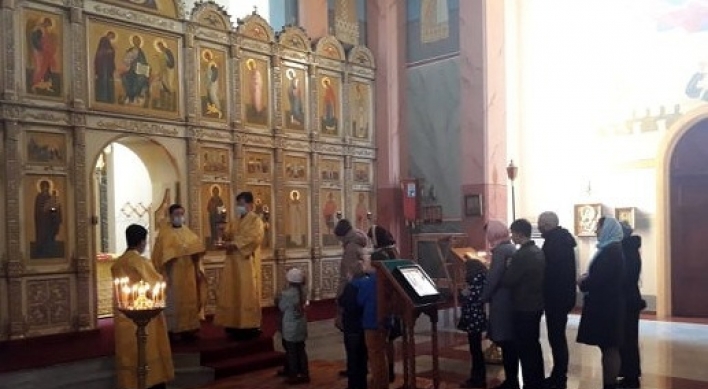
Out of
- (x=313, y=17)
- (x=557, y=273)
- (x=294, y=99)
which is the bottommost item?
(x=557, y=273)

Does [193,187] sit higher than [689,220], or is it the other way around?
[193,187]

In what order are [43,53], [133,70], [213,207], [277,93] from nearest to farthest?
[43,53] → [133,70] → [213,207] → [277,93]

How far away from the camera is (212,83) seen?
11.0 meters

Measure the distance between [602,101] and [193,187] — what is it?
798 centimetres

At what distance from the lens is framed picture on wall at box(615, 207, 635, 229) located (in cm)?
1271

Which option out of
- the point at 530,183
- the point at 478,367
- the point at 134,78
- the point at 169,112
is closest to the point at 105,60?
the point at 134,78

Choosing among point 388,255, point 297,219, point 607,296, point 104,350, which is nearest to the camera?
point 607,296

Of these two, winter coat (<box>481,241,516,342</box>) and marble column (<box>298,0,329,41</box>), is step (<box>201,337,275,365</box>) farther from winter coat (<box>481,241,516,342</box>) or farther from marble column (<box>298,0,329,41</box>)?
marble column (<box>298,0,329,41</box>)

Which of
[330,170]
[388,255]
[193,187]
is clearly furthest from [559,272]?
[330,170]

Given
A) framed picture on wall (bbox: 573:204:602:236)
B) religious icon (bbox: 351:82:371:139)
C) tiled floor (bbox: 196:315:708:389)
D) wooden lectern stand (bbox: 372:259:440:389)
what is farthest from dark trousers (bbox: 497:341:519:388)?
religious icon (bbox: 351:82:371:139)

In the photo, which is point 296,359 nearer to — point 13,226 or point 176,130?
point 13,226

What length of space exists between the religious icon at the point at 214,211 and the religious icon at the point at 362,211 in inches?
126

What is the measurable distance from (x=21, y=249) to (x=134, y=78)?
9.38 ft

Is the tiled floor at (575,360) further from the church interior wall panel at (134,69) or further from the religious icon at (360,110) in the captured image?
the religious icon at (360,110)
